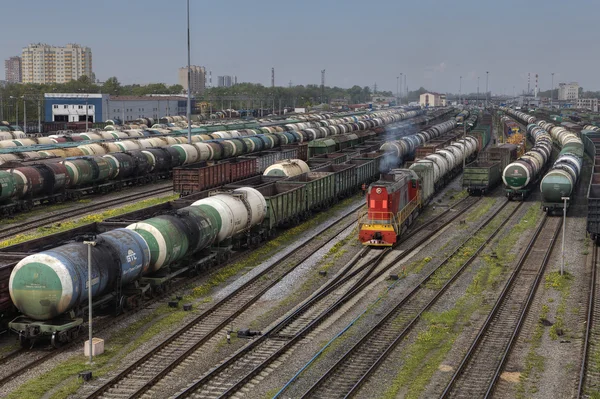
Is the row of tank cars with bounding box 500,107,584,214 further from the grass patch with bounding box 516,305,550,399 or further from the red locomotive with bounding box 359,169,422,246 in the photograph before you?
the grass patch with bounding box 516,305,550,399

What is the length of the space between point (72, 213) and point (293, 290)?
21.4 m

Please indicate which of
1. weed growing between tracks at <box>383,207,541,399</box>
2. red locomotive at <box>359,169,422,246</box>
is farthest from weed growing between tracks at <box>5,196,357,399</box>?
weed growing between tracks at <box>383,207,541,399</box>

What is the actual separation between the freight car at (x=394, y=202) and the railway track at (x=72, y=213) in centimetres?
1769

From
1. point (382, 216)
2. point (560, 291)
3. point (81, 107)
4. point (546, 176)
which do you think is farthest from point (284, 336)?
point (81, 107)

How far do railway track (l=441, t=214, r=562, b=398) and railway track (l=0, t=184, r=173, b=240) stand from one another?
2521cm

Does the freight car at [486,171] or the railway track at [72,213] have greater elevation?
the freight car at [486,171]

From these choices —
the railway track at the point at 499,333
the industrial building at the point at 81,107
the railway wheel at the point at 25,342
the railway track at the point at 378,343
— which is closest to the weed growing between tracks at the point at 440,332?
the railway track at the point at 378,343

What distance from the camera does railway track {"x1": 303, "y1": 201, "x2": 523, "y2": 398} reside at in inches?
719

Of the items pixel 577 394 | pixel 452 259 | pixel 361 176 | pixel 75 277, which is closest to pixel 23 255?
pixel 75 277

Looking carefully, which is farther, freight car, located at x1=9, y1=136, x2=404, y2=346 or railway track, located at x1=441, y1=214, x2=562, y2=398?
freight car, located at x1=9, y1=136, x2=404, y2=346

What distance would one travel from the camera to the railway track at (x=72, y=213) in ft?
126

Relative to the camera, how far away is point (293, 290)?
27.9 metres

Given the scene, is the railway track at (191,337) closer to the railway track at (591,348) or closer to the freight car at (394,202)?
the freight car at (394,202)

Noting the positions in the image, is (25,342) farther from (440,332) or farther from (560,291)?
(560,291)
